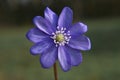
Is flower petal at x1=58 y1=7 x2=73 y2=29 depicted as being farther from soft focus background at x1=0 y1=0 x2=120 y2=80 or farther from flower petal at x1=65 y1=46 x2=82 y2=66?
soft focus background at x1=0 y1=0 x2=120 y2=80

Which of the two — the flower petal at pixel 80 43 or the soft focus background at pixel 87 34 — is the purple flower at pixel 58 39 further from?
the soft focus background at pixel 87 34

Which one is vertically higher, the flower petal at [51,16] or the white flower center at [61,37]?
the flower petal at [51,16]

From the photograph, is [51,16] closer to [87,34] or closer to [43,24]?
[43,24]

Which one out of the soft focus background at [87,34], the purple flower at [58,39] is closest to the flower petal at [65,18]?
the purple flower at [58,39]

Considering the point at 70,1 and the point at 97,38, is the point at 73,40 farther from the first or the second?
the point at 70,1

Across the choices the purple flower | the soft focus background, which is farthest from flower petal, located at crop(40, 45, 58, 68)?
the soft focus background

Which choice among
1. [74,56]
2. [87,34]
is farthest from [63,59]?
[87,34]

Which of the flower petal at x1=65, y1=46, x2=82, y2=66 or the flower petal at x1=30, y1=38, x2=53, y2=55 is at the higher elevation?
the flower petal at x1=30, y1=38, x2=53, y2=55
